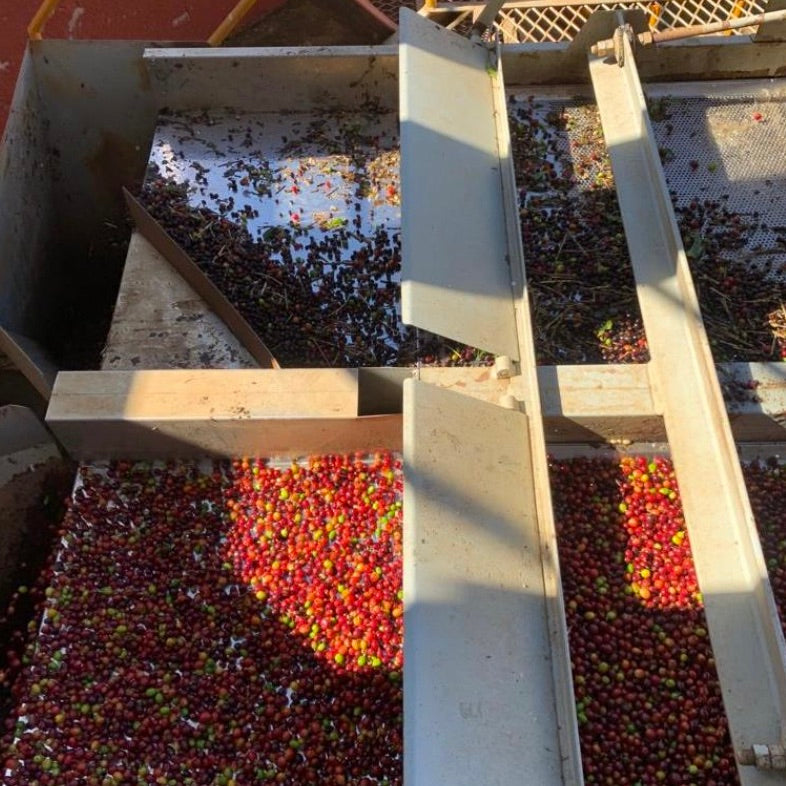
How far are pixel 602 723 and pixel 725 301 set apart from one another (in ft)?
6.42

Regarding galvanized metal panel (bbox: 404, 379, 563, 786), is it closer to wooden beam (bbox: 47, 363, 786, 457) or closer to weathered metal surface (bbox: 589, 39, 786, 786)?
wooden beam (bbox: 47, 363, 786, 457)

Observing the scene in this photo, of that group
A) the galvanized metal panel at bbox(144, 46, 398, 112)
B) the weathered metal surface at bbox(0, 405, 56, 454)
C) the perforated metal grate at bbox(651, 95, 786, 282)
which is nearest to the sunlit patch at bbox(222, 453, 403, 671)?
the weathered metal surface at bbox(0, 405, 56, 454)

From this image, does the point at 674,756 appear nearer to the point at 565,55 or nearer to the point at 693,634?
the point at 693,634

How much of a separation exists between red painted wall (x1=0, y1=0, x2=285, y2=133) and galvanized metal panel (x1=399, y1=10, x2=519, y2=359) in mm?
2196

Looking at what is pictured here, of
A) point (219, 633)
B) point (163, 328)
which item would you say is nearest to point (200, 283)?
point (163, 328)

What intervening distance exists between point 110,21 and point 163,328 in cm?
268

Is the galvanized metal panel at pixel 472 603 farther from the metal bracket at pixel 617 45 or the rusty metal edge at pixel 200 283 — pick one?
the metal bracket at pixel 617 45

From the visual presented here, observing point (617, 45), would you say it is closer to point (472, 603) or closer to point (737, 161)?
point (737, 161)

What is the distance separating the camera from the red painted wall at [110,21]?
4773 millimetres

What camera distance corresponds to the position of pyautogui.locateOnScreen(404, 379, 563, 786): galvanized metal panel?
6.46 feet

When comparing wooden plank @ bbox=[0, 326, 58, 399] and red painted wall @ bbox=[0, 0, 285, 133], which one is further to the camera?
red painted wall @ bbox=[0, 0, 285, 133]

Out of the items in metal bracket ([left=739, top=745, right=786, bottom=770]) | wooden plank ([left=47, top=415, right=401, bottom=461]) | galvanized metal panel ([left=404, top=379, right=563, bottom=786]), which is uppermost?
wooden plank ([left=47, top=415, right=401, bottom=461])

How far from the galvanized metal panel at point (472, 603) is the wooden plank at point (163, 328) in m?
1.18

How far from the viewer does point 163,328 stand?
353cm
